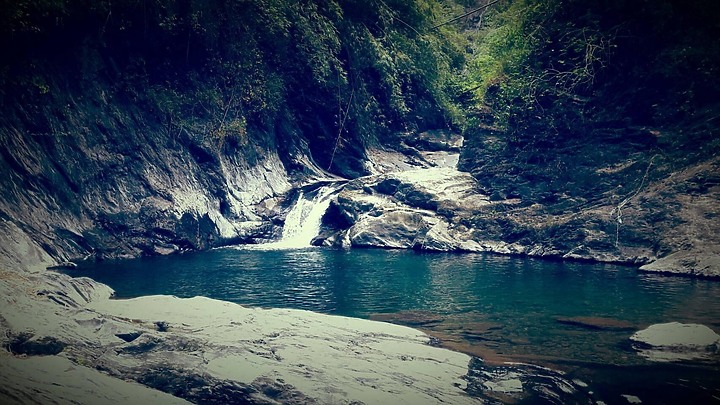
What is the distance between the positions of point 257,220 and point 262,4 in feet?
47.5

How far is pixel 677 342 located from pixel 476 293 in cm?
807

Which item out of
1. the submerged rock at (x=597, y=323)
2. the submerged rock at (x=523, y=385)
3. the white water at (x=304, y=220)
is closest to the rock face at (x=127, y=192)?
the white water at (x=304, y=220)

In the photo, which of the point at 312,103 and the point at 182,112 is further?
the point at 312,103

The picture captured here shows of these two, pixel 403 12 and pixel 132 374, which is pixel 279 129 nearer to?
pixel 403 12

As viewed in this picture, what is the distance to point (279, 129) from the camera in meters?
42.7

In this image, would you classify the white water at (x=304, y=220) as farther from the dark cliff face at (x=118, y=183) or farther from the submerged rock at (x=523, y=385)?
the submerged rock at (x=523, y=385)

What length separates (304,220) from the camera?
126 ft

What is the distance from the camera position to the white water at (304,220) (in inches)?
1464

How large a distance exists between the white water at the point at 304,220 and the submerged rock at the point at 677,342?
74.9 ft

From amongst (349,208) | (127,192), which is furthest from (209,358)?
(349,208)

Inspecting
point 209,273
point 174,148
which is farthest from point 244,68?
point 209,273

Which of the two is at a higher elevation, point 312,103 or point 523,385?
point 312,103

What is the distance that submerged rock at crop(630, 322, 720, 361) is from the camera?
14709mm

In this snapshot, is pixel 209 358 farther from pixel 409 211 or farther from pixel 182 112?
pixel 182 112
